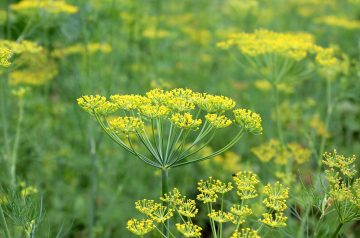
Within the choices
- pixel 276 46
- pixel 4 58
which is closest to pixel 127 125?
pixel 4 58

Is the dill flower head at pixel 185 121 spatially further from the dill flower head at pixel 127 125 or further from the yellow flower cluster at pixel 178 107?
the dill flower head at pixel 127 125

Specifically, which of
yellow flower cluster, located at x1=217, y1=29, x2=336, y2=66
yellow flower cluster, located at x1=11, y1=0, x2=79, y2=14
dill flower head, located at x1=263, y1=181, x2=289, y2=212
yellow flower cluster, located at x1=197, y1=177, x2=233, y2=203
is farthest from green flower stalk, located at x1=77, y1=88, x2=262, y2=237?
yellow flower cluster, located at x1=11, y1=0, x2=79, y2=14

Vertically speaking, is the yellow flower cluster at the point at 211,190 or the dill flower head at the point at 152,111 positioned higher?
the dill flower head at the point at 152,111

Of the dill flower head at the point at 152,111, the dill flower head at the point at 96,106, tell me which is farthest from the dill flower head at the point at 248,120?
the dill flower head at the point at 96,106

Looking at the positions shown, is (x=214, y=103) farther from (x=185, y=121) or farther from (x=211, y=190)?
(x=211, y=190)

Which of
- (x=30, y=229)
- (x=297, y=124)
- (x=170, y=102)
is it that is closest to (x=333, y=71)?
(x=297, y=124)

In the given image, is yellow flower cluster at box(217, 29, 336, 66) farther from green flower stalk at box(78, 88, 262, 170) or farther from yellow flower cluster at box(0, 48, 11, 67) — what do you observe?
yellow flower cluster at box(0, 48, 11, 67)

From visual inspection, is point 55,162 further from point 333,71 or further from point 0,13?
point 333,71

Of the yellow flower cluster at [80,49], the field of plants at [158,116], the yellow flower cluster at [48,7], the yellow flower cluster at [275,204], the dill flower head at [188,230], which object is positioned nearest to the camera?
the dill flower head at [188,230]

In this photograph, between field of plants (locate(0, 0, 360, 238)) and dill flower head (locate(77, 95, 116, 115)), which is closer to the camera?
dill flower head (locate(77, 95, 116, 115))
